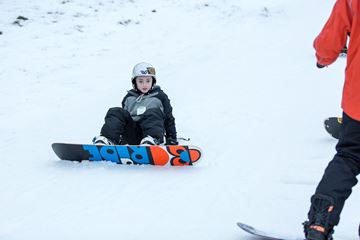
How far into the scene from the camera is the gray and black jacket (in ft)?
16.4

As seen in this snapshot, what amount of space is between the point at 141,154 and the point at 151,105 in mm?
762

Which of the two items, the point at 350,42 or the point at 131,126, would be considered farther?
the point at 131,126

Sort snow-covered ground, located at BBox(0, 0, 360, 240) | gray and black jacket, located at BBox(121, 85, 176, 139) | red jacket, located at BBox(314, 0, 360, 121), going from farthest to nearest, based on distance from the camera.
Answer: gray and black jacket, located at BBox(121, 85, 176, 139)
snow-covered ground, located at BBox(0, 0, 360, 240)
red jacket, located at BBox(314, 0, 360, 121)

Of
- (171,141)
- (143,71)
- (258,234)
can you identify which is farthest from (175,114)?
(258,234)

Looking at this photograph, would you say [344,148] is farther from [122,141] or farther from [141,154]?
[122,141]

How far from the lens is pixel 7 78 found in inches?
310

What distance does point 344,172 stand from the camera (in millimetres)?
2395

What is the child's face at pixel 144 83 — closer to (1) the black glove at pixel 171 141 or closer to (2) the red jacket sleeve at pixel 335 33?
(1) the black glove at pixel 171 141

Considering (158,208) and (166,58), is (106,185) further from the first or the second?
(166,58)

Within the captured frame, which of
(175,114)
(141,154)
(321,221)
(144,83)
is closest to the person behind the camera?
(321,221)

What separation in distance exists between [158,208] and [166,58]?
6.56 meters

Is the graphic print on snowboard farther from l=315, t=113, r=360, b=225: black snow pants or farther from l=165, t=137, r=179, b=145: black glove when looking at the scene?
l=315, t=113, r=360, b=225: black snow pants

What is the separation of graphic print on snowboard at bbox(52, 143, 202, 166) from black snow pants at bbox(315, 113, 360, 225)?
2.04m

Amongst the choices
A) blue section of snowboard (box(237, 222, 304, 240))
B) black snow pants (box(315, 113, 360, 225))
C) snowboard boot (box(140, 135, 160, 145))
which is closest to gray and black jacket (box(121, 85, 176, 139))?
snowboard boot (box(140, 135, 160, 145))
